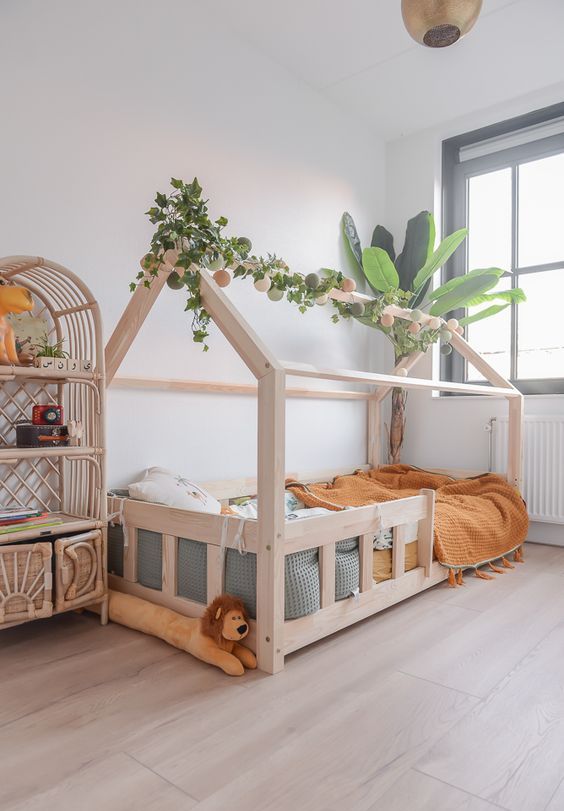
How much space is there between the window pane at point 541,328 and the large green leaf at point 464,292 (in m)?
0.38

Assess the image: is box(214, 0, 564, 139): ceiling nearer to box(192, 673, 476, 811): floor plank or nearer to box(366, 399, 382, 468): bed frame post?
box(366, 399, 382, 468): bed frame post

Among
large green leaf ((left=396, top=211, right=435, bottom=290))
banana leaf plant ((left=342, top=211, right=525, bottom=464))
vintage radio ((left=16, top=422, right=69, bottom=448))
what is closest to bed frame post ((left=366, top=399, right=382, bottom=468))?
banana leaf plant ((left=342, top=211, right=525, bottom=464))

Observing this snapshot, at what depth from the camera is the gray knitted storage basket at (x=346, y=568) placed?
5.85 feet

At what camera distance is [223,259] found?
1778 millimetres

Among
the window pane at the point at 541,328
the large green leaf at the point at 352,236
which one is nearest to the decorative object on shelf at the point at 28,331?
the large green leaf at the point at 352,236

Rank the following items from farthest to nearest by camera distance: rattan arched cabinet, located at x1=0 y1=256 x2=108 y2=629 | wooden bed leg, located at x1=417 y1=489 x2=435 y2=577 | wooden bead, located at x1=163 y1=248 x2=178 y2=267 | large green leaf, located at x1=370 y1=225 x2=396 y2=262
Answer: large green leaf, located at x1=370 y1=225 x2=396 y2=262
wooden bed leg, located at x1=417 y1=489 x2=435 y2=577
wooden bead, located at x1=163 y1=248 x2=178 y2=267
rattan arched cabinet, located at x1=0 y1=256 x2=108 y2=629

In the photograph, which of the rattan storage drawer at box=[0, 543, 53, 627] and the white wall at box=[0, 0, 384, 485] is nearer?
the rattan storage drawer at box=[0, 543, 53, 627]

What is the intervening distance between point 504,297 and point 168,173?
187 centimetres

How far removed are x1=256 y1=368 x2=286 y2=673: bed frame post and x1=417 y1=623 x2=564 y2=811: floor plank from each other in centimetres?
47

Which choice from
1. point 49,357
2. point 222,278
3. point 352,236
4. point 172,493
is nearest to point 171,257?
point 222,278

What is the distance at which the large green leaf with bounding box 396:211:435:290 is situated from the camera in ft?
11.1

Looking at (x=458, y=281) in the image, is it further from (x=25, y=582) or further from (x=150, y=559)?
(x=25, y=582)

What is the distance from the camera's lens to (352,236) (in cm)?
341

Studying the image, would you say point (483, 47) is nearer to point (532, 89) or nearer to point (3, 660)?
point (532, 89)
